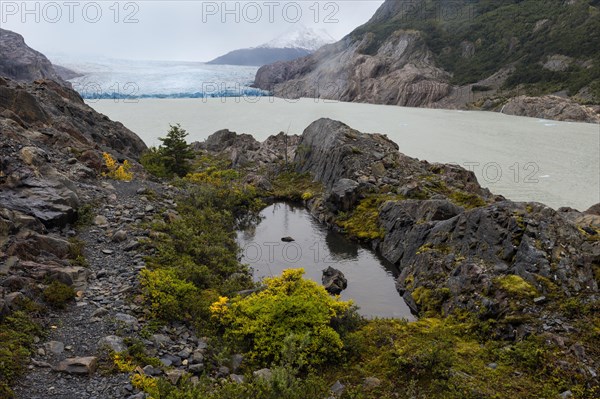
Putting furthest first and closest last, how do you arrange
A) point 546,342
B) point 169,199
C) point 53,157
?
point 169,199
point 53,157
point 546,342

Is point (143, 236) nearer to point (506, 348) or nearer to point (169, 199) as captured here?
point (169, 199)

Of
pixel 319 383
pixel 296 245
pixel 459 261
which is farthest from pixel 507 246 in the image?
pixel 296 245

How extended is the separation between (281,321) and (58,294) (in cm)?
670

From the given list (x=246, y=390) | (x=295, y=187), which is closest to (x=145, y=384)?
(x=246, y=390)

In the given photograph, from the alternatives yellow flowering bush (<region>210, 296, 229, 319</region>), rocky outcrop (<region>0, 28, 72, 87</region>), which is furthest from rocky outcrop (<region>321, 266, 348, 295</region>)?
rocky outcrop (<region>0, 28, 72, 87</region>)

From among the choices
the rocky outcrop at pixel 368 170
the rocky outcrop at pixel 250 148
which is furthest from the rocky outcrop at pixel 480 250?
the rocky outcrop at pixel 250 148

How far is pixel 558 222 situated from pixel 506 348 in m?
6.84

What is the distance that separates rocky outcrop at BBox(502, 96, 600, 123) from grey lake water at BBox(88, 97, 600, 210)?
55.8 feet

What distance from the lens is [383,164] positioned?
37156 millimetres

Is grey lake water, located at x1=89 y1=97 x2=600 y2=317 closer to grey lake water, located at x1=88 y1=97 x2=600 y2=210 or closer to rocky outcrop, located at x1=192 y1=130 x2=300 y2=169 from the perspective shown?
grey lake water, located at x1=88 y1=97 x2=600 y2=210

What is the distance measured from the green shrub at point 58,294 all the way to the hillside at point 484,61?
Result: 4311 inches

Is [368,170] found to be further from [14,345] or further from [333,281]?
[14,345]

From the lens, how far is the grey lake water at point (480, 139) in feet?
139

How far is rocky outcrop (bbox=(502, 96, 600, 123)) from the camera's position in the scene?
95688 mm
